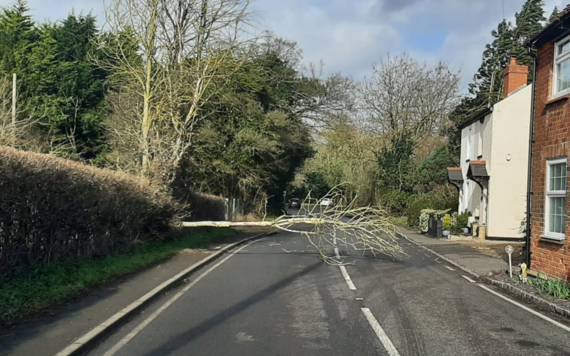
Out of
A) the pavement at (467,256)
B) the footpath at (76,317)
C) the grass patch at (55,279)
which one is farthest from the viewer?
the pavement at (467,256)

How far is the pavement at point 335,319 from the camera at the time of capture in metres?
6.51

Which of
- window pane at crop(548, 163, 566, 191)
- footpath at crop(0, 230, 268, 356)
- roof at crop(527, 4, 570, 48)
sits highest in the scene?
roof at crop(527, 4, 570, 48)

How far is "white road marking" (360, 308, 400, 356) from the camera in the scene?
6376 mm

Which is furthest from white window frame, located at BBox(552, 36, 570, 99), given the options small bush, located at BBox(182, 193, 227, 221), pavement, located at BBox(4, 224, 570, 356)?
small bush, located at BBox(182, 193, 227, 221)

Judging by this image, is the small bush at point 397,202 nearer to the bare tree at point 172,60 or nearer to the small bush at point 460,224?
the small bush at point 460,224

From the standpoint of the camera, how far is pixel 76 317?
7.43 metres

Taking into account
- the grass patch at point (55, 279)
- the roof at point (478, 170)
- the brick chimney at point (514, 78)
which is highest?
the brick chimney at point (514, 78)

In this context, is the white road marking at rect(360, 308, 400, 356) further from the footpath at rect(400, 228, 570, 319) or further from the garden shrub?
the garden shrub

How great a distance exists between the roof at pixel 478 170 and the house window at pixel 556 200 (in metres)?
12.3

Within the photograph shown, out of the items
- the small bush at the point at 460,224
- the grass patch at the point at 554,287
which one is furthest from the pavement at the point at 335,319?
the small bush at the point at 460,224

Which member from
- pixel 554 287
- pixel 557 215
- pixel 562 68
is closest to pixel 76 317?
pixel 554 287

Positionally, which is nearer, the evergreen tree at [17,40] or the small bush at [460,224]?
the small bush at [460,224]

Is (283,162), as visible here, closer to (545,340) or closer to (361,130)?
(361,130)

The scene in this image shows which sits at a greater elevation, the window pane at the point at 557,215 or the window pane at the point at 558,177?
the window pane at the point at 558,177
